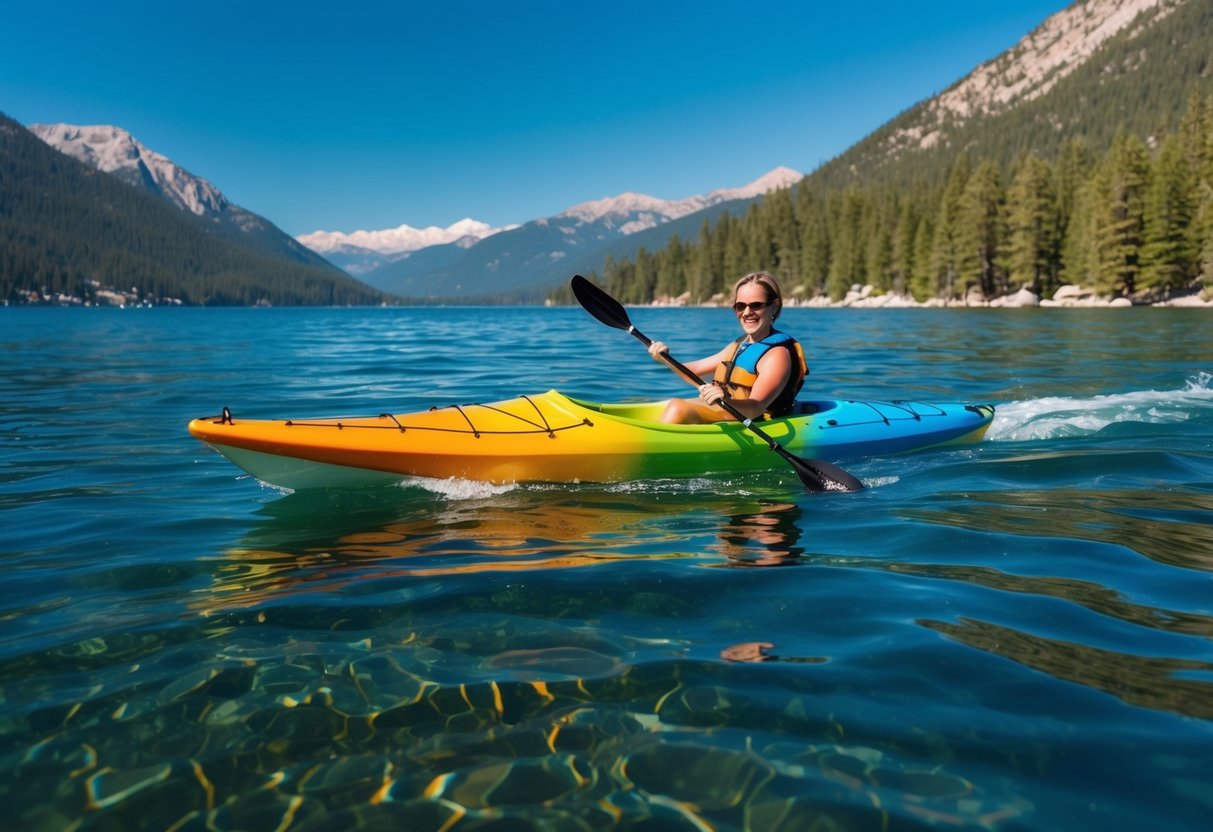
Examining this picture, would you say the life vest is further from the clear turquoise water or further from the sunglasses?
the clear turquoise water

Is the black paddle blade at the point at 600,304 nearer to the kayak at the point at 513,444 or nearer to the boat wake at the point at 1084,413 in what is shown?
the kayak at the point at 513,444

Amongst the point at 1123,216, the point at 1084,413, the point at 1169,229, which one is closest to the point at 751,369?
the point at 1084,413

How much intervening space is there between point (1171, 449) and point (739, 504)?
4926mm

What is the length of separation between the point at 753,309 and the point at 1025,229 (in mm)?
59593

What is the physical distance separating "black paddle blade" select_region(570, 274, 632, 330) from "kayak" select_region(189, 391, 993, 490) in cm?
118

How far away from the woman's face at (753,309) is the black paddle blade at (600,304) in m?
1.41

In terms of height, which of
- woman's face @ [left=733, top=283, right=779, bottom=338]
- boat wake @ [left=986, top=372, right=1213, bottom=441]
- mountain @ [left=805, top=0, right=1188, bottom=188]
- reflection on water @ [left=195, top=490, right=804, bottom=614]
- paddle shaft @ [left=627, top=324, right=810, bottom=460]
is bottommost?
reflection on water @ [left=195, top=490, right=804, bottom=614]

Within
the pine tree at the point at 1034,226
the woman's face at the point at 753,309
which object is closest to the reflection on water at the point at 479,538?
the woman's face at the point at 753,309

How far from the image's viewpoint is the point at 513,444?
651cm

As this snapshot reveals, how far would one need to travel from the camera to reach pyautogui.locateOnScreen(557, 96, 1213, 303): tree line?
48438 mm

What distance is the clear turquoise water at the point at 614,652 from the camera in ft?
7.88

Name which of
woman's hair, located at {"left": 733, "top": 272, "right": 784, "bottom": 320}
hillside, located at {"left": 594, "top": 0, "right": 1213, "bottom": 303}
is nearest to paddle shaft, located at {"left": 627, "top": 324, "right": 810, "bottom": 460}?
woman's hair, located at {"left": 733, "top": 272, "right": 784, "bottom": 320}

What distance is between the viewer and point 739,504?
616 centimetres

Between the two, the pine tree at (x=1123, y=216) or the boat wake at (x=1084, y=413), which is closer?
the boat wake at (x=1084, y=413)
